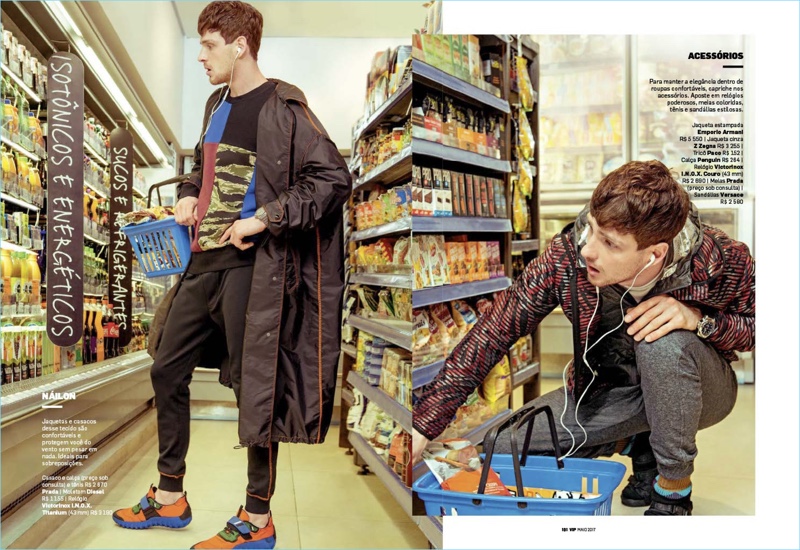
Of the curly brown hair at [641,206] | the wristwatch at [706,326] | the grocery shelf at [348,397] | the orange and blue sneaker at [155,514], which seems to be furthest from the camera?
the grocery shelf at [348,397]

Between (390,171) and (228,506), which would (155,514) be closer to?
(228,506)

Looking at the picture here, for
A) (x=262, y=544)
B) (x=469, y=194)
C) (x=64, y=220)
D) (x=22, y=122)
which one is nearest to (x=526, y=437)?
(x=469, y=194)

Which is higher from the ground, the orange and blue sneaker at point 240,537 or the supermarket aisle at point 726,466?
the supermarket aisle at point 726,466

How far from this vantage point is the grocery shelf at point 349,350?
8.54 ft

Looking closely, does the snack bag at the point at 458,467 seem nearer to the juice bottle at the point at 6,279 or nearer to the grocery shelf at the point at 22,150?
the juice bottle at the point at 6,279

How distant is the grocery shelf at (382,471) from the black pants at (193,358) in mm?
380

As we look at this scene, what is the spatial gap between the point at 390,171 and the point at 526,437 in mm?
985

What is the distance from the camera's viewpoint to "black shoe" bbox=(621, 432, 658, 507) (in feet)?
7.57

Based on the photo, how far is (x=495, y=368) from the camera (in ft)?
7.72

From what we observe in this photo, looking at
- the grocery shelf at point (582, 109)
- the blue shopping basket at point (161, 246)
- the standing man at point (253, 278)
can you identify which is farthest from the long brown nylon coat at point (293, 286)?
the grocery shelf at point (582, 109)

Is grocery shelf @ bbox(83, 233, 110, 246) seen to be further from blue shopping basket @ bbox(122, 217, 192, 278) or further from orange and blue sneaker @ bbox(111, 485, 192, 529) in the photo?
orange and blue sneaker @ bbox(111, 485, 192, 529)

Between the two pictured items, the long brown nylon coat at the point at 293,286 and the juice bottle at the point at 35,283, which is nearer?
the long brown nylon coat at the point at 293,286

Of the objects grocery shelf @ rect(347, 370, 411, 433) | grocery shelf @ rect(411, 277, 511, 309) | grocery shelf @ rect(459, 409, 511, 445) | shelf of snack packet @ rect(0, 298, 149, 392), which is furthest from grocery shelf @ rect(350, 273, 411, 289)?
shelf of snack packet @ rect(0, 298, 149, 392)

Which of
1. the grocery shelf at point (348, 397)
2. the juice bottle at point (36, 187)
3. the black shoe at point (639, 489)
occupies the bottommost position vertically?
the black shoe at point (639, 489)
